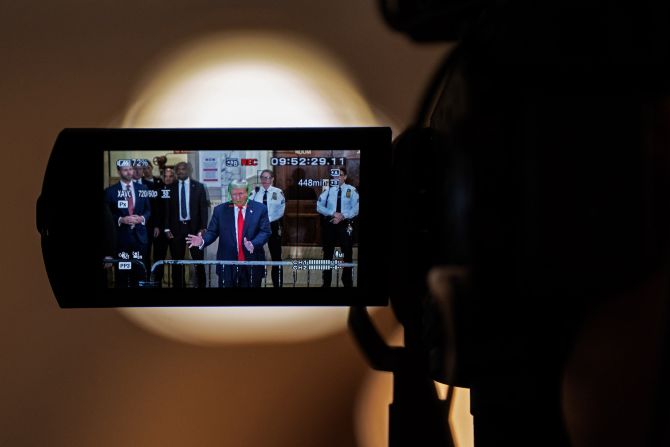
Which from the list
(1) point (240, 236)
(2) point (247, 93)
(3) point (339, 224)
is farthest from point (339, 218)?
(2) point (247, 93)

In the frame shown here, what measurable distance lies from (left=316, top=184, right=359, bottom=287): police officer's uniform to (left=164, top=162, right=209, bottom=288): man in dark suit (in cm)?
17

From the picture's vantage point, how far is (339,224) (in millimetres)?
732

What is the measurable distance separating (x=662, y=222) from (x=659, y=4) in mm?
178

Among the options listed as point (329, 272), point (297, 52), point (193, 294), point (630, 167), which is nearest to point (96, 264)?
point (193, 294)

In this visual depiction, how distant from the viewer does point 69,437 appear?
1.04 metres

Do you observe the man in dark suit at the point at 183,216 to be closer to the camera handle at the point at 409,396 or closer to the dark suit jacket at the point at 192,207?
the dark suit jacket at the point at 192,207

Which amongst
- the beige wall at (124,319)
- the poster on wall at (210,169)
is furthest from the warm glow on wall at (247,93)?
the poster on wall at (210,169)

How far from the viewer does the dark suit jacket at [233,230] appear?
2.48 feet

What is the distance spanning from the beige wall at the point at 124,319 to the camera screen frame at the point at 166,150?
12.8 inches

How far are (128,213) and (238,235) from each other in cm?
15

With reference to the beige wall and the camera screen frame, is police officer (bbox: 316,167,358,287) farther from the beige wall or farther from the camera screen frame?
the beige wall

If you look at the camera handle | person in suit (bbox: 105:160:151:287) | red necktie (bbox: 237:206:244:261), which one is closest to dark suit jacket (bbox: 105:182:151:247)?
person in suit (bbox: 105:160:151:287)

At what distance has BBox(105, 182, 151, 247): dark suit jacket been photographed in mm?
726

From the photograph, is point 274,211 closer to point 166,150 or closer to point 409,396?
point 166,150
